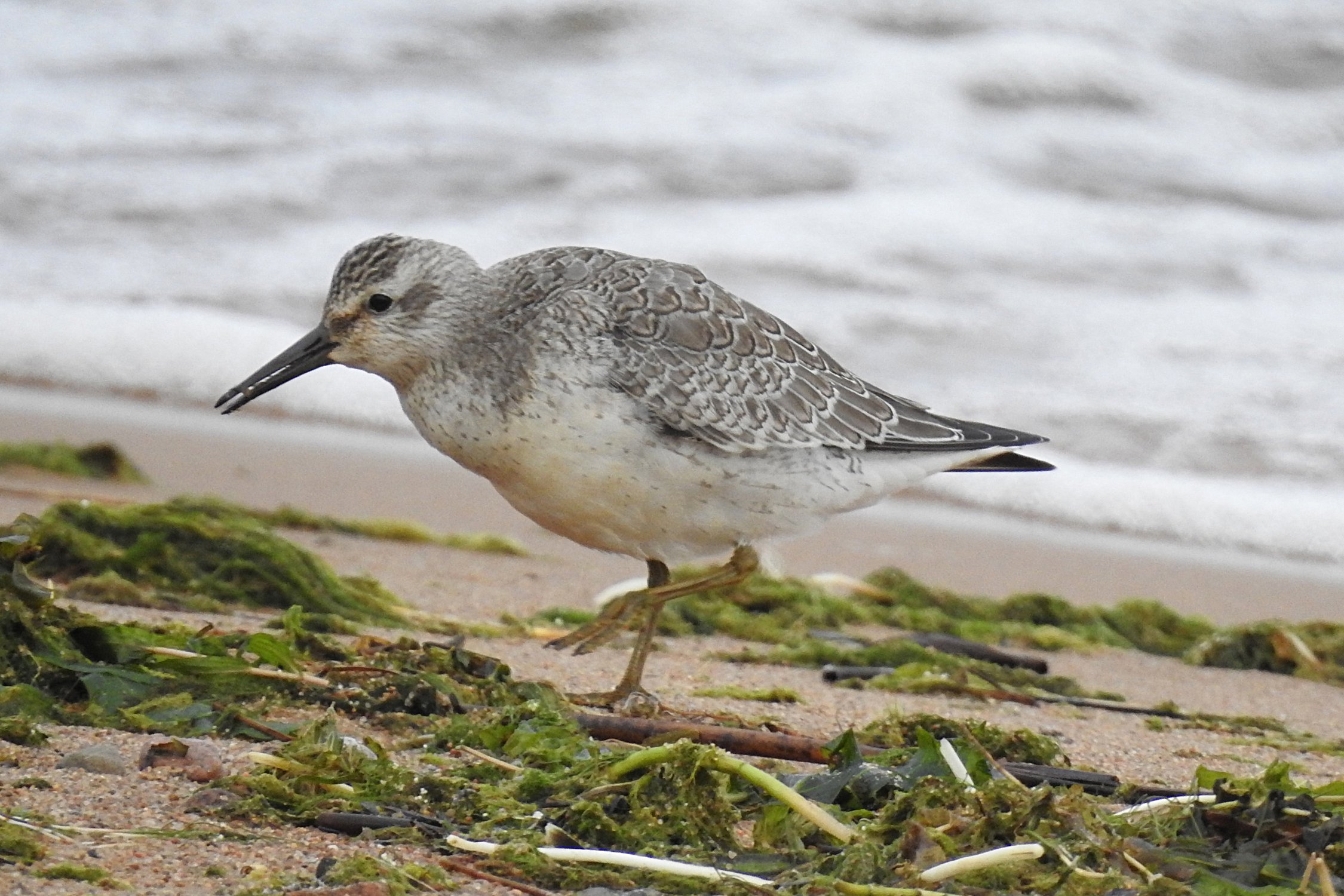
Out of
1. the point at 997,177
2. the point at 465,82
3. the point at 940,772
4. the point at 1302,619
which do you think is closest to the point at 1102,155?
the point at 997,177

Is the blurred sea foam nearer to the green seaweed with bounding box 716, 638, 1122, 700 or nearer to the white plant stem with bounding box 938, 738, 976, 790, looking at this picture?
the green seaweed with bounding box 716, 638, 1122, 700

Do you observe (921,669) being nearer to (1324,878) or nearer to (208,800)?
(1324,878)

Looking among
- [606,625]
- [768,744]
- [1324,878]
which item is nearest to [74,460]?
[606,625]

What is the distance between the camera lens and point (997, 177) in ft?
40.7

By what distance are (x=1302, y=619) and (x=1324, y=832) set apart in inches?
170

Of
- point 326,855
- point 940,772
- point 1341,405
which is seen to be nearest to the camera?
point 326,855

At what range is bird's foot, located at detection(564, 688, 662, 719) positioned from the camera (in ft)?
13.5

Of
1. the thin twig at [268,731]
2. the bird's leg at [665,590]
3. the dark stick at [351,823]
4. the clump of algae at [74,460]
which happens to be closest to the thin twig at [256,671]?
the thin twig at [268,731]

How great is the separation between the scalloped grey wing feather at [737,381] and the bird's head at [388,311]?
42cm

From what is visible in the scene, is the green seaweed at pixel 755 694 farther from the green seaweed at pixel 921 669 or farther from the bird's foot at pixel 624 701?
the green seaweed at pixel 921 669

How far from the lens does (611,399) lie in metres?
4.36

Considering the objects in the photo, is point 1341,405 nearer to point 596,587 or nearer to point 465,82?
point 596,587

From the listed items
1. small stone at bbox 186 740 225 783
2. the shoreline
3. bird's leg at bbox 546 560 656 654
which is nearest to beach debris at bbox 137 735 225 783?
small stone at bbox 186 740 225 783

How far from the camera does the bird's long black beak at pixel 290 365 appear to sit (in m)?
4.63
